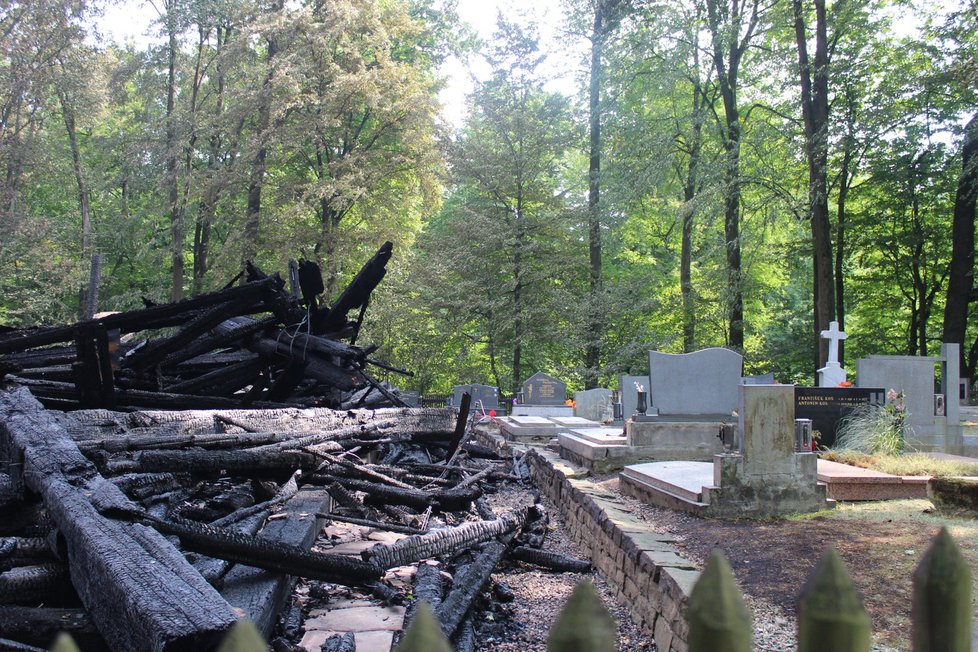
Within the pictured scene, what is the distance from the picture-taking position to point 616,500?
789cm

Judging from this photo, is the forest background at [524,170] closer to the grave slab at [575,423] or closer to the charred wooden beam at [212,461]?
the grave slab at [575,423]

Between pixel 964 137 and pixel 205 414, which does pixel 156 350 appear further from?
pixel 964 137

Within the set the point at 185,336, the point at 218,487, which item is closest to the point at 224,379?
the point at 185,336

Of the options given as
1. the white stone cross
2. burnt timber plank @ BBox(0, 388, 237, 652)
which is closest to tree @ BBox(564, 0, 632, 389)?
the white stone cross

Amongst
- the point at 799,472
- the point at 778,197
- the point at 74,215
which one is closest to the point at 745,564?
the point at 799,472

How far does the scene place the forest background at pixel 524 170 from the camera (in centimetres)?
2278

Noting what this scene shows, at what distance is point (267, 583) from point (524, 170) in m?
26.1

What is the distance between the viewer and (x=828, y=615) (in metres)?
1.02

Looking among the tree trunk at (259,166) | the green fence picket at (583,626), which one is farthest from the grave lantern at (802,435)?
the tree trunk at (259,166)

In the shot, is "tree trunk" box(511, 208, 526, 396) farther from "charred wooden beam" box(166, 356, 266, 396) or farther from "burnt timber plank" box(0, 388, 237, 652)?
"burnt timber plank" box(0, 388, 237, 652)

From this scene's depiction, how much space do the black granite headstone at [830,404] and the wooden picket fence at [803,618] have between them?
11.1 metres

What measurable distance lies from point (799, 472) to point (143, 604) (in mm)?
6370

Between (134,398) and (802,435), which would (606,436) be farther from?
(134,398)

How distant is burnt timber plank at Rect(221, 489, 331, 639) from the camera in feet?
11.2
